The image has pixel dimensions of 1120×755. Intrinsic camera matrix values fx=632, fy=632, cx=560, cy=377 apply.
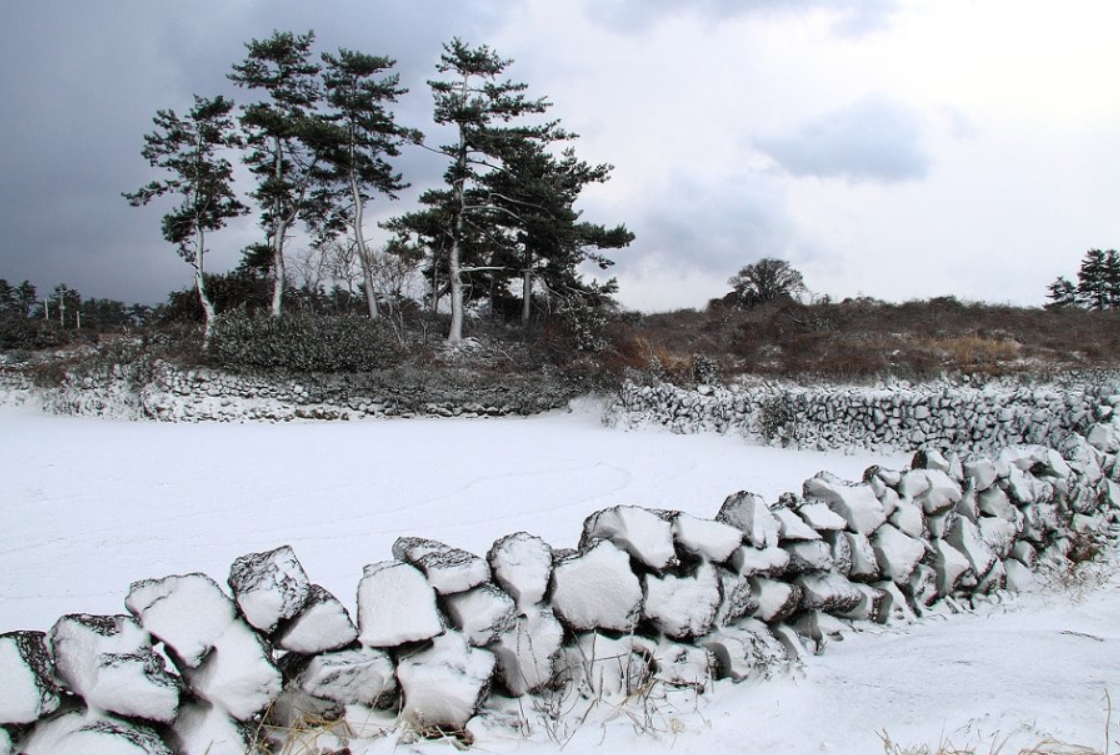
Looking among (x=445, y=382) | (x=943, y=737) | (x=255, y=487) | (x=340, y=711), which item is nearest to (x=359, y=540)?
(x=255, y=487)

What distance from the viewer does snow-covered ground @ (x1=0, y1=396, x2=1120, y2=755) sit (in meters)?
1.90

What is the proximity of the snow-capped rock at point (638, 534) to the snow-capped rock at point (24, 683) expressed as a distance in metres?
1.66

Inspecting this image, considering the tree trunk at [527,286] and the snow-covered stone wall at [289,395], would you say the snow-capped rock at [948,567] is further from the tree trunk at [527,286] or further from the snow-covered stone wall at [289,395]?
the tree trunk at [527,286]

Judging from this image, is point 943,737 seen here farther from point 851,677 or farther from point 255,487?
point 255,487

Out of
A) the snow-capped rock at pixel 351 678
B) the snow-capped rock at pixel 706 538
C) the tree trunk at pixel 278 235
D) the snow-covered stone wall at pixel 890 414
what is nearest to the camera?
the snow-capped rock at pixel 351 678

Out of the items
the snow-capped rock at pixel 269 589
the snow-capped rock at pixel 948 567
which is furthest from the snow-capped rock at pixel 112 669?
the snow-capped rock at pixel 948 567

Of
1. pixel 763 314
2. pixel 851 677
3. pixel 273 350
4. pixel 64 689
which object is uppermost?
pixel 763 314

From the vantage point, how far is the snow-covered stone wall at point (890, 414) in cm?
846

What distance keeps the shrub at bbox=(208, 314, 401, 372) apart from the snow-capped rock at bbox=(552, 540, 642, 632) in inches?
549

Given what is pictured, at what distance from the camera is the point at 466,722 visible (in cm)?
188

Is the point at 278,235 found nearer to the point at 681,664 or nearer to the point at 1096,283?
the point at 681,664

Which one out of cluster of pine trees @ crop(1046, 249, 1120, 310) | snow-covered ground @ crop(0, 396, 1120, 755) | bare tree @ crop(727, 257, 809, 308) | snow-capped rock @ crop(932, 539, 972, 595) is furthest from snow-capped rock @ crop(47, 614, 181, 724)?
cluster of pine trees @ crop(1046, 249, 1120, 310)

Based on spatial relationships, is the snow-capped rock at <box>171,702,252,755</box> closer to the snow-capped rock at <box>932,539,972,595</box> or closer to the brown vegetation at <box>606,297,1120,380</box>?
the snow-capped rock at <box>932,539,972,595</box>

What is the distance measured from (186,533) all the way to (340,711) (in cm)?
423
